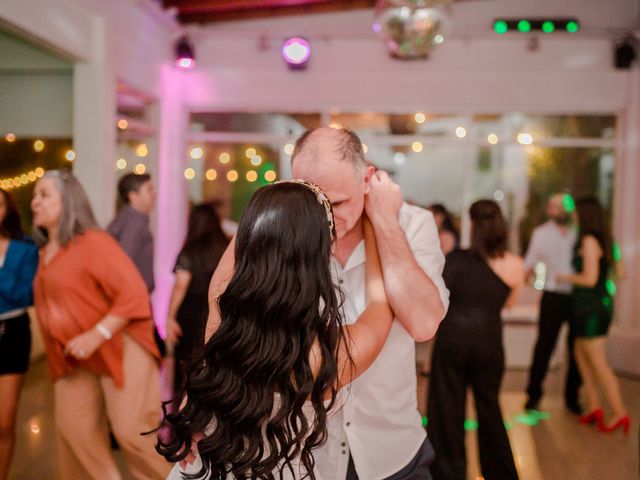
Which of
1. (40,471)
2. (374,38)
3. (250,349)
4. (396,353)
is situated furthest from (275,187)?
(374,38)

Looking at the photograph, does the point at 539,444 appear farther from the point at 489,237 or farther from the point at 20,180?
the point at 20,180

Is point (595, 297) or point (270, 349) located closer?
point (270, 349)

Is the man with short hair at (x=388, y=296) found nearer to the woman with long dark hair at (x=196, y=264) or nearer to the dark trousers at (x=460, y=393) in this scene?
the dark trousers at (x=460, y=393)

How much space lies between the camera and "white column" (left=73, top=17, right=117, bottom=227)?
16.5 ft

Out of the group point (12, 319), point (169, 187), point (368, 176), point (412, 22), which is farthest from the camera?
point (169, 187)

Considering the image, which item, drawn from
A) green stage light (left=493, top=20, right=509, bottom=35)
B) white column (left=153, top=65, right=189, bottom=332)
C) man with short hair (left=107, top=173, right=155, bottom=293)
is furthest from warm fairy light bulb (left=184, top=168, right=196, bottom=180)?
green stage light (left=493, top=20, right=509, bottom=35)

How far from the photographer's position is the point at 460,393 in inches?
144

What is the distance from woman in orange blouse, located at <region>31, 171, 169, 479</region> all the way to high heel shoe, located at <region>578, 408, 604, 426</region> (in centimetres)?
310

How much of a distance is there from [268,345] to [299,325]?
68 mm

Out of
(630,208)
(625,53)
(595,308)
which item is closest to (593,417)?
(595,308)

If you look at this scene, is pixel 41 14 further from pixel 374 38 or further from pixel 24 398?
pixel 374 38

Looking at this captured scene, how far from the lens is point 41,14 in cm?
415

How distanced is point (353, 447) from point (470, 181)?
20.2 ft

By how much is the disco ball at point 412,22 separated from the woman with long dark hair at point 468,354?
4.16 ft
